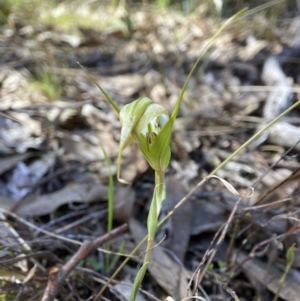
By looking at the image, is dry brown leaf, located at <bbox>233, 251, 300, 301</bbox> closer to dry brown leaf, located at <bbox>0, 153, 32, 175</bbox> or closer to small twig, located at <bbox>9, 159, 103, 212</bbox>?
small twig, located at <bbox>9, 159, 103, 212</bbox>

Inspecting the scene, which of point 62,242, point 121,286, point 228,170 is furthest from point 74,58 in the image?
point 121,286

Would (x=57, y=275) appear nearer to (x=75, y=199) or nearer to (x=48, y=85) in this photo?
(x=75, y=199)

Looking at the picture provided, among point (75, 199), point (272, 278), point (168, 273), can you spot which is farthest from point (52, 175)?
point (272, 278)

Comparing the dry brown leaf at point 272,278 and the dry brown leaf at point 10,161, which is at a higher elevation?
the dry brown leaf at point 10,161

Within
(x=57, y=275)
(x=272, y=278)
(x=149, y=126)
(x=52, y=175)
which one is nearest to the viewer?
(x=149, y=126)

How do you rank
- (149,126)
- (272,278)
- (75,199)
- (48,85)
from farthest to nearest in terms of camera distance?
(48,85) < (75,199) < (272,278) < (149,126)

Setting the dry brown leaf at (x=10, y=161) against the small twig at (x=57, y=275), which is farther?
the dry brown leaf at (x=10, y=161)

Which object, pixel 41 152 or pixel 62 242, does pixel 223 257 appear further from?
pixel 41 152

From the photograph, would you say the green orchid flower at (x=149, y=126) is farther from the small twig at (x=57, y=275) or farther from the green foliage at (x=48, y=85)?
the green foliage at (x=48, y=85)

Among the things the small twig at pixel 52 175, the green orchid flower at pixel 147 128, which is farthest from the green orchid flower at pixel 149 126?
the small twig at pixel 52 175

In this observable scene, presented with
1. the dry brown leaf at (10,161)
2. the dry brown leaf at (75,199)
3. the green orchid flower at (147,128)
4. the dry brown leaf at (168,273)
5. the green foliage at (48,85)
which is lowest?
the dry brown leaf at (168,273)

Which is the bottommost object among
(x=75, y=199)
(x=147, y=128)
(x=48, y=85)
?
(x=75, y=199)

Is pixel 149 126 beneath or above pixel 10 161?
above
